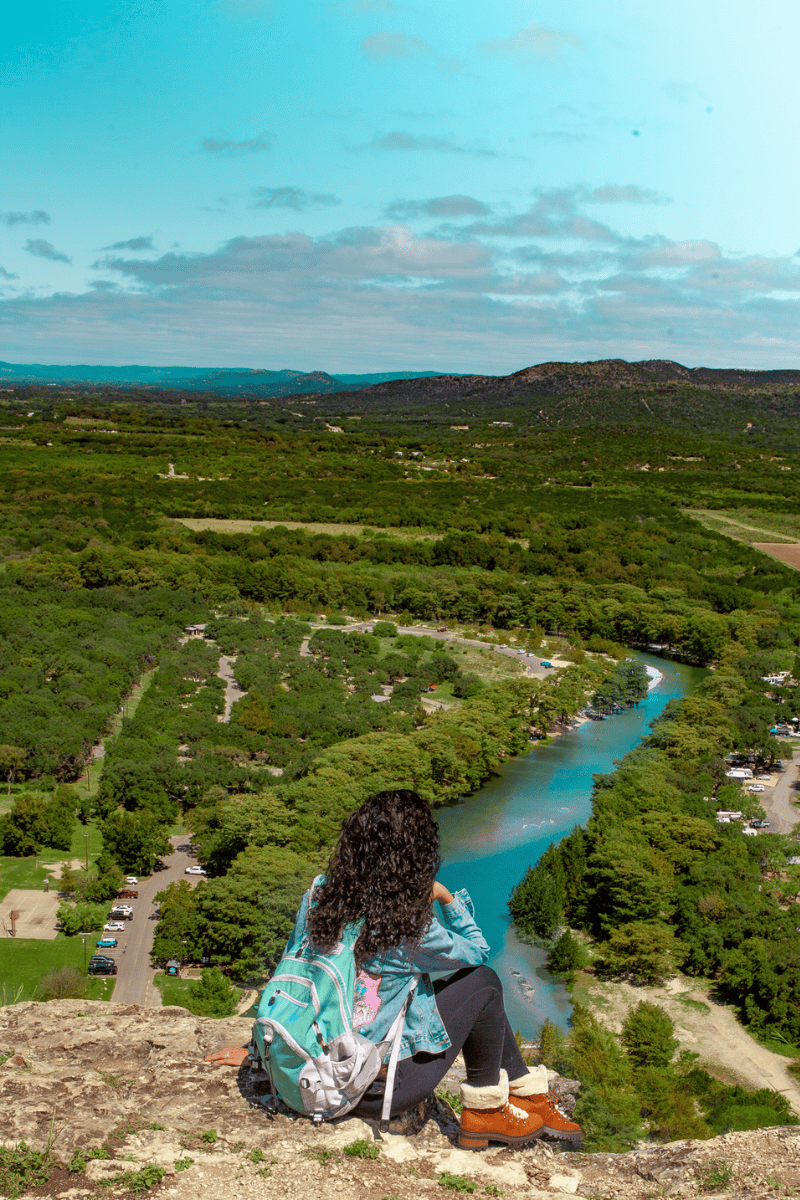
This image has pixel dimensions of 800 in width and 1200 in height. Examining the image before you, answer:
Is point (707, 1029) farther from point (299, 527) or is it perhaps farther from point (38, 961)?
point (299, 527)

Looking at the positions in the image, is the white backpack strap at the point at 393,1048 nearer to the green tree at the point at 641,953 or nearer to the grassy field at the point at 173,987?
the grassy field at the point at 173,987

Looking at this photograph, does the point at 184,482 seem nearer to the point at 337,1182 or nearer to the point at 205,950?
the point at 205,950

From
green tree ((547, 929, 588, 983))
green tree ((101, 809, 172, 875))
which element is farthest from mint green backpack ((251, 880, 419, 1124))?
green tree ((101, 809, 172, 875))

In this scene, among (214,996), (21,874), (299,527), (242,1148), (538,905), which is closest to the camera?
(242,1148)

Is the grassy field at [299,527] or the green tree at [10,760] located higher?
the grassy field at [299,527]

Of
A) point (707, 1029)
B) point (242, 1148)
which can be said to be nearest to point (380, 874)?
point (242, 1148)

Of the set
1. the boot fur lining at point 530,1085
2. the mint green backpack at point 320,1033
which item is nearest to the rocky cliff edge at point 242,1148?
the boot fur lining at point 530,1085
